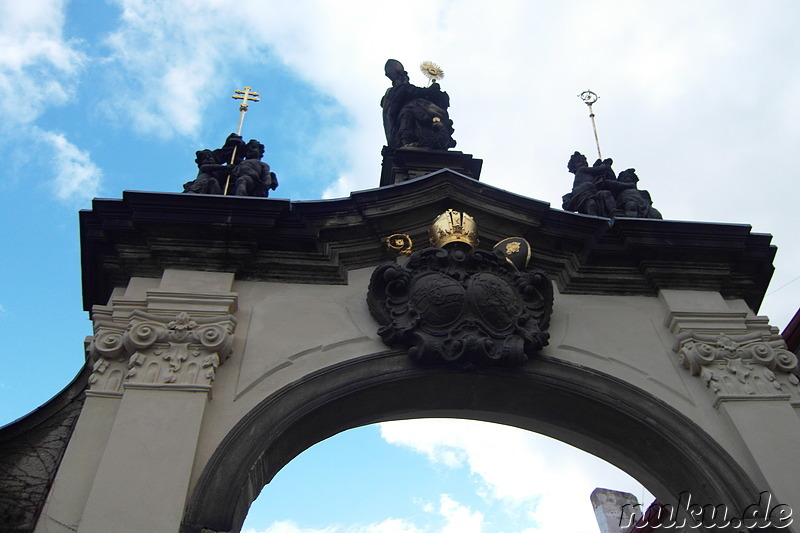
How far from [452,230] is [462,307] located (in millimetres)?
922

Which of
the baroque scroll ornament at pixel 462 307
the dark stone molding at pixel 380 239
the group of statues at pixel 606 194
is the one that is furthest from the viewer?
the group of statues at pixel 606 194

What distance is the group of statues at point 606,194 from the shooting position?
7645mm

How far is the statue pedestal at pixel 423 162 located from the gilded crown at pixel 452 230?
7.00 ft

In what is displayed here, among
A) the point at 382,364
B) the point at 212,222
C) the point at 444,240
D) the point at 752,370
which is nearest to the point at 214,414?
the point at 382,364

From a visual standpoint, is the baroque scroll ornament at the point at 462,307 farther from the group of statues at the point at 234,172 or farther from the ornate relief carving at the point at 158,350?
the group of statues at the point at 234,172

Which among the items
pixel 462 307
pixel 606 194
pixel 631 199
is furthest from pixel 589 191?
pixel 462 307

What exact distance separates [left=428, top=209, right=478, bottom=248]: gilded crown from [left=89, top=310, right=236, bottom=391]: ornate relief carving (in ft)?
6.47

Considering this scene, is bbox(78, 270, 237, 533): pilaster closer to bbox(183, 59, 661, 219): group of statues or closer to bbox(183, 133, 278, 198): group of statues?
bbox(183, 133, 278, 198): group of statues

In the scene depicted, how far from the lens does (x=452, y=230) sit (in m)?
6.55

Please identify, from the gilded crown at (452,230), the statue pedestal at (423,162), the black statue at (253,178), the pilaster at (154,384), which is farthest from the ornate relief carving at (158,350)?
the statue pedestal at (423,162)

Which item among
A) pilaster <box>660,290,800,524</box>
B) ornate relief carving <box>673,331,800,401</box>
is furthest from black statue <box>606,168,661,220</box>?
ornate relief carving <box>673,331,800,401</box>

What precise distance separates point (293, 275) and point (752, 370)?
3.89 m

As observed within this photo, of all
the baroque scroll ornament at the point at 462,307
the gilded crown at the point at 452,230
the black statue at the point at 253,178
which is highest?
the black statue at the point at 253,178

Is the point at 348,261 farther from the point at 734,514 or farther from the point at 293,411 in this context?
the point at 734,514
